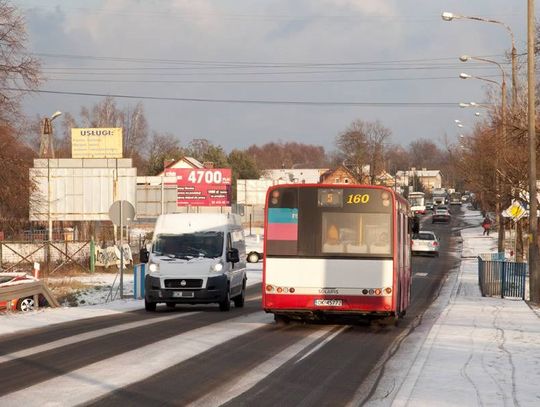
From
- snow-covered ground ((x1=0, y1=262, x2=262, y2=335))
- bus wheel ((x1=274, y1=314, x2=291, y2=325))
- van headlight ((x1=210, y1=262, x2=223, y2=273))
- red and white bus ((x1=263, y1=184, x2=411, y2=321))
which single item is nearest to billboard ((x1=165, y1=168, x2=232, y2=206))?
snow-covered ground ((x1=0, y1=262, x2=262, y2=335))

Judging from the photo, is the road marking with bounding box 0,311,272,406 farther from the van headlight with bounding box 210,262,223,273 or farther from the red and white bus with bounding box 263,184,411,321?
the van headlight with bounding box 210,262,223,273

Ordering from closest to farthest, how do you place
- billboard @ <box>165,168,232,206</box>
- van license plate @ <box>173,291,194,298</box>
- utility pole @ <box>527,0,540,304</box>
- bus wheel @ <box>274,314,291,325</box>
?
bus wheel @ <box>274,314,291,325</box>, van license plate @ <box>173,291,194,298</box>, utility pole @ <box>527,0,540,304</box>, billboard @ <box>165,168,232,206</box>

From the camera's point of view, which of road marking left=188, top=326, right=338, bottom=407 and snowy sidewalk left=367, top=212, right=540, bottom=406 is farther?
snowy sidewalk left=367, top=212, right=540, bottom=406

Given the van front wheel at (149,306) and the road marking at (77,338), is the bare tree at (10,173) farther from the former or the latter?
the road marking at (77,338)

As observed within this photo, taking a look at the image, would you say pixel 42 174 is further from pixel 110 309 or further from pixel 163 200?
pixel 110 309

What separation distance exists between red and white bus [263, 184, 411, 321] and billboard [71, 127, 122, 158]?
2158 inches

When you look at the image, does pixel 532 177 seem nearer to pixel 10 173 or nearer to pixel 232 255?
pixel 232 255

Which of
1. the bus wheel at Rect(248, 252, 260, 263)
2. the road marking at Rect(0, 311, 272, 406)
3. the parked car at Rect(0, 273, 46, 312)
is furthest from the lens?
the bus wheel at Rect(248, 252, 260, 263)

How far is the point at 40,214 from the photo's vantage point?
5925cm

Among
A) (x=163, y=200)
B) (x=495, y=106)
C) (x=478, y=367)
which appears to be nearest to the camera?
(x=478, y=367)

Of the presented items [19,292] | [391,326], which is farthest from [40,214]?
[391,326]

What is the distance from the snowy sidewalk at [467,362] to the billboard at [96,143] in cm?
5073

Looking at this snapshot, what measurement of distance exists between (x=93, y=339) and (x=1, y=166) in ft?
78.4

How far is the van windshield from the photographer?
81.9ft
